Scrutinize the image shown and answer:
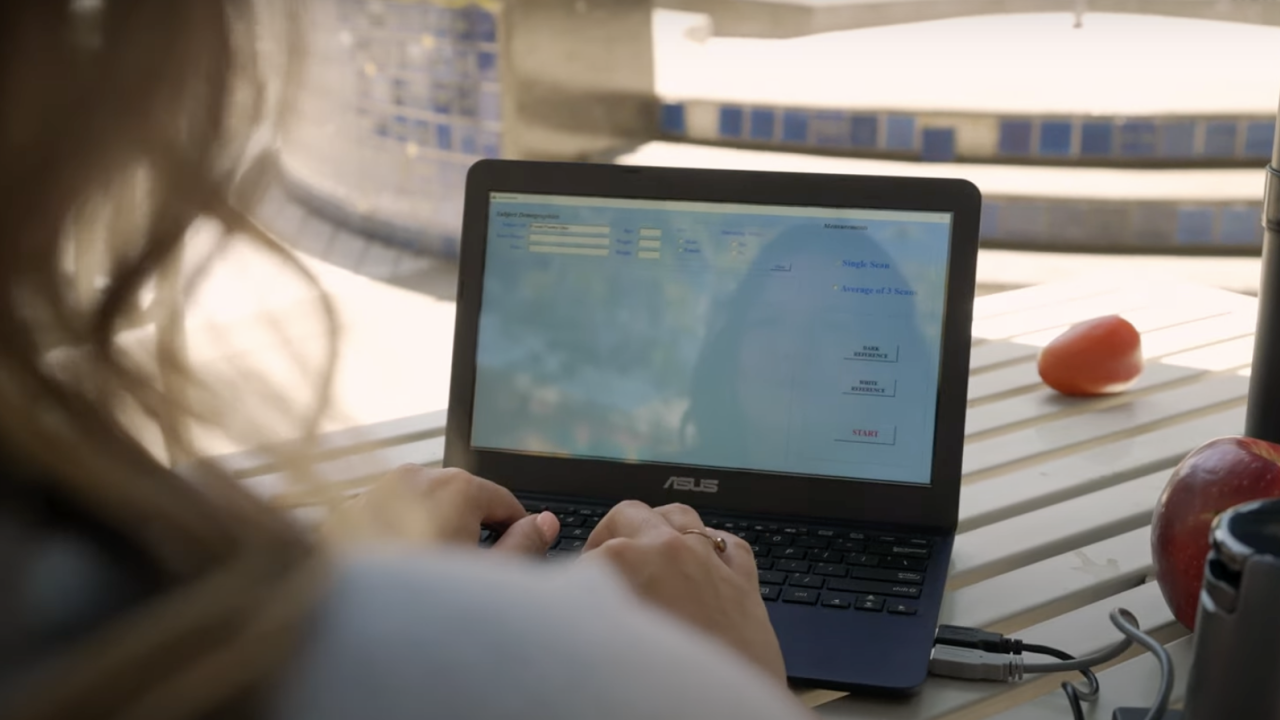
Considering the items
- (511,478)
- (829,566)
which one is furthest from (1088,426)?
(511,478)

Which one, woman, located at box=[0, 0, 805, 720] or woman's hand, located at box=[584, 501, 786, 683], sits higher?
woman, located at box=[0, 0, 805, 720]

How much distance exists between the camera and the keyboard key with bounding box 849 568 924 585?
0.84 metres

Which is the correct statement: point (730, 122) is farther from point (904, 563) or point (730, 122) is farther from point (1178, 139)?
point (904, 563)

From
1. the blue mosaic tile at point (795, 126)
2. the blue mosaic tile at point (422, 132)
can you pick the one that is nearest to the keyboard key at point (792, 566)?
the blue mosaic tile at point (795, 126)

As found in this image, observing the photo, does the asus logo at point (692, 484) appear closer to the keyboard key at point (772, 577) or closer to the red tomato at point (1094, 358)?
the keyboard key at point (772, 577)

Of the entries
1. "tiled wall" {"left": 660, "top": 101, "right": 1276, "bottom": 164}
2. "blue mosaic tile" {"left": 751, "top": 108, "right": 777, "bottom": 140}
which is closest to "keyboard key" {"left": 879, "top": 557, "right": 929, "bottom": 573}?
"tiled wall" {"left": 660, "top": 101, "right": 1276, "bottom": 164}

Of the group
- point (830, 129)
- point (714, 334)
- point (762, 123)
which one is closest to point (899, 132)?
point (830, 129)

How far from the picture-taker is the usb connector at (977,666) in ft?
2.46

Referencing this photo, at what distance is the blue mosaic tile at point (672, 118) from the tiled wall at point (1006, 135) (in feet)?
0.29

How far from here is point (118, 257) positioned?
364mm

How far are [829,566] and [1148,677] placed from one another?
211mm

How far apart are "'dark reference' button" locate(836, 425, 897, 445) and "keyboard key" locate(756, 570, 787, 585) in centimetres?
15

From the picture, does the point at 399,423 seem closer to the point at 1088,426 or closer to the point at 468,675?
the point at 1088,426

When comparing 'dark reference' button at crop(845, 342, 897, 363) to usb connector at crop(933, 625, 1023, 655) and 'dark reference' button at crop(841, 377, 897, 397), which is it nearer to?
'dark reference' button at crop(841, 377, 897, 397)
